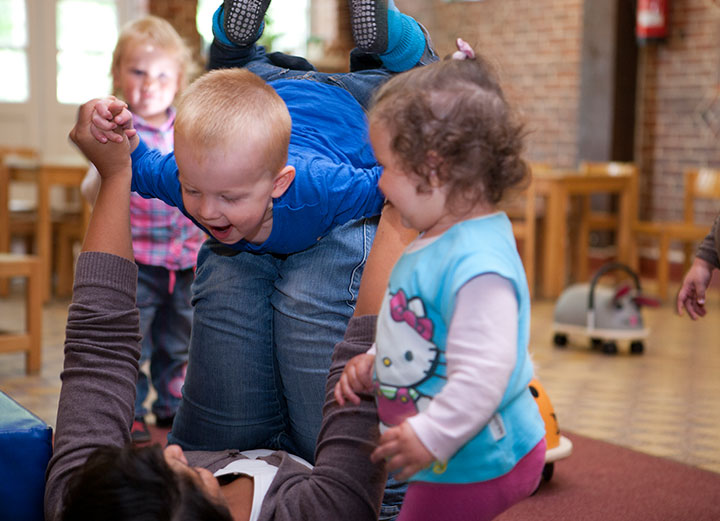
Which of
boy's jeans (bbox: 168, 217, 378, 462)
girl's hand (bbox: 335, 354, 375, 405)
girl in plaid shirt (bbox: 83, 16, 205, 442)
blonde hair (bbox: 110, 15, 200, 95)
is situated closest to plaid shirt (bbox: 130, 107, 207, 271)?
girl in plaid shirt (bbox: 83, 16, 205, 442)

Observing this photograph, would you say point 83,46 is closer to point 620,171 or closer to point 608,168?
point 608,168

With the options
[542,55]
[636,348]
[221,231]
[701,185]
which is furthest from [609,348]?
[542,55]

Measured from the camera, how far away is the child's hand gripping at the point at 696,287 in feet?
6.73

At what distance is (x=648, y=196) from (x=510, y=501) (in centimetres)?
616

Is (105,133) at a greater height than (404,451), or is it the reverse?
(105,133)

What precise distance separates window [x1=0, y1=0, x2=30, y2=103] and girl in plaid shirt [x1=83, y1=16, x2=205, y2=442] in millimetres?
5311

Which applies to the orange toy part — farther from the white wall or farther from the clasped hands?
the white wall

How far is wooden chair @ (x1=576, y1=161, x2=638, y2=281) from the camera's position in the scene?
6031mm

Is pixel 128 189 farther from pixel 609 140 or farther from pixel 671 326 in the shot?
pixel 609 140

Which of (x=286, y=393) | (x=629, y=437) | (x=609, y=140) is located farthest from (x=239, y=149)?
(x=609, y=140)

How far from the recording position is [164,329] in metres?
2.95

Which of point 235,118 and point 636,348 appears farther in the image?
point 636,348

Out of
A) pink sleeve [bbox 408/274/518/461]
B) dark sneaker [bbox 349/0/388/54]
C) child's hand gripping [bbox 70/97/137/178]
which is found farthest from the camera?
dark sneaker [bbox 349/0/388/54]

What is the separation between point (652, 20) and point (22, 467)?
6.09 meters
